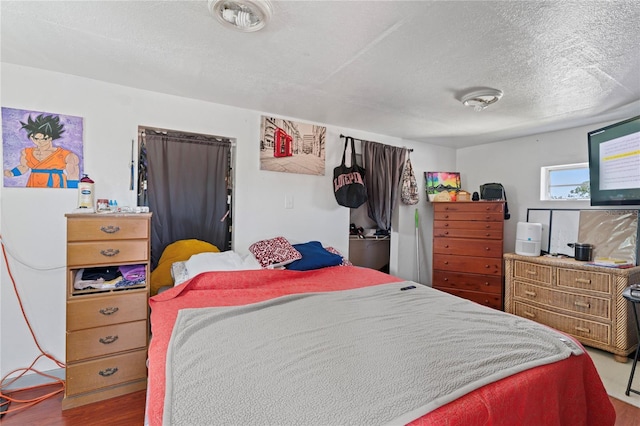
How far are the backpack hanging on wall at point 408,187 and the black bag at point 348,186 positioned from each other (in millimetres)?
811

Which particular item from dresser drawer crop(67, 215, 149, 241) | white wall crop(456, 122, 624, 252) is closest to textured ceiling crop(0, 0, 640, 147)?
white wall crop(456, 122, 624, 252)

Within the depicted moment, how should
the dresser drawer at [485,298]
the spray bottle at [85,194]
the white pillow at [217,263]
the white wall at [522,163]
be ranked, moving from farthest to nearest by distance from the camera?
1. the dresser drawer at [485,298]
2. the white wall at [522,163]
3. the white pillow at [217,263]
4. the spray bottle at [85,194]

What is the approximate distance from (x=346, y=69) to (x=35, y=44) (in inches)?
71.5

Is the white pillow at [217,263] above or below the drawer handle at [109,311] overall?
above

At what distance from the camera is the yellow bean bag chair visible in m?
2.30

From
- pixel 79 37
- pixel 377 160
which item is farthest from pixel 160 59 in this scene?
pixel 377 160

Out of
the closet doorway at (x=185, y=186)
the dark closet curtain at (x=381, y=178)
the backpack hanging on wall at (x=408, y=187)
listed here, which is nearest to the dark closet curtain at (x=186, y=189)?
the closet doorway at (x=185, y=186)

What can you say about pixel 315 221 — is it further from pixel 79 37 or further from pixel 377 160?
pixel 79 37

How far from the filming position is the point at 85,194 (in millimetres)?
1936

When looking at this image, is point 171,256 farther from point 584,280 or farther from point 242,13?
point 584,280

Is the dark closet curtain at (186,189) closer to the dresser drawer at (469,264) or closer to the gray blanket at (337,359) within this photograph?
the gray blanket at (337,359)

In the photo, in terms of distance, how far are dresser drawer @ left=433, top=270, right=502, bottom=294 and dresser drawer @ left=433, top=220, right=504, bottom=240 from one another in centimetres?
47

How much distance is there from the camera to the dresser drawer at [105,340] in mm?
1725

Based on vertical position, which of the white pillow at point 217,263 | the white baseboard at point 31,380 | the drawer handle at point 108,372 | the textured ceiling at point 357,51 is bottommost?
the white baseboard at point 31,380
